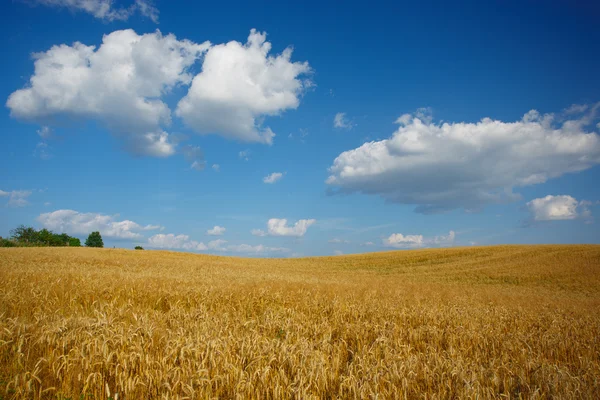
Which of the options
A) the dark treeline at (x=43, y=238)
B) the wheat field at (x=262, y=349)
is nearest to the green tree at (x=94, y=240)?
the dark treeline at (x=43, y=238)

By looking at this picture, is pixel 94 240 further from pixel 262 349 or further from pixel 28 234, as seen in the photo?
pixel 262 349

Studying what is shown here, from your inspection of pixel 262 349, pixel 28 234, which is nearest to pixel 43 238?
pixel 28 234

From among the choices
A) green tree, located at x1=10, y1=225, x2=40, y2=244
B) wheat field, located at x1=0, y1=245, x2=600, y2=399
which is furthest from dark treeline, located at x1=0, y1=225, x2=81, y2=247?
wheat field, located at x1=0, y1=245, x2=600, y2=399

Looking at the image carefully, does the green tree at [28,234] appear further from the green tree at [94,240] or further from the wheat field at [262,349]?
the wheat field at [262,349]

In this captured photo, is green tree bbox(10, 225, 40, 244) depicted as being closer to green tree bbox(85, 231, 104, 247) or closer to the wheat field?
green tree bbox(85, 231, 104, 247)

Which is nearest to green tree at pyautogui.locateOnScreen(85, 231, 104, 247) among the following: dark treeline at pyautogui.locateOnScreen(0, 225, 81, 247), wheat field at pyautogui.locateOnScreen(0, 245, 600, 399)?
dark treeline at pyautogui.locateOnScreen(0, 225, 81, 247)

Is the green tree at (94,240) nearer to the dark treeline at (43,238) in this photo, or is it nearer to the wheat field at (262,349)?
the dark treeline at (43,238)

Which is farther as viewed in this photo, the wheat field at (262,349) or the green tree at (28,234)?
the green tree at (28,234)

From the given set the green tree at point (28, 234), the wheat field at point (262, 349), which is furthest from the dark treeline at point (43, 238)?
the wheat field at point (262, 349)

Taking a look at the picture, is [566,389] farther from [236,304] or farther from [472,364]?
[236,304]

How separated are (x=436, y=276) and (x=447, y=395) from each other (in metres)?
36.1

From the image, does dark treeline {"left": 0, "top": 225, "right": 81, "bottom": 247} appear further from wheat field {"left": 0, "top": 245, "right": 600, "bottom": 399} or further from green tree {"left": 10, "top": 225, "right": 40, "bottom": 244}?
wheat field {"left": 0, "top": 245, "right": 600, "bottom": 399}

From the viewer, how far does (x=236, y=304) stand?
9.05 m

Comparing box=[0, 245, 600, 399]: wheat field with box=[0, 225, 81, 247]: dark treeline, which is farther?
box=[0, 225, 81, 247]: dark treeline
